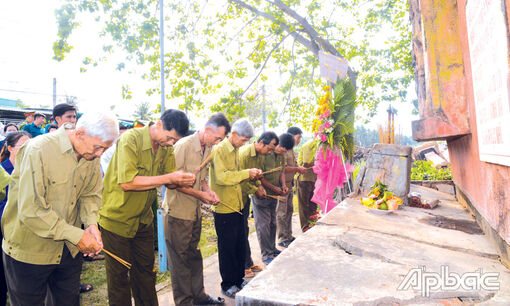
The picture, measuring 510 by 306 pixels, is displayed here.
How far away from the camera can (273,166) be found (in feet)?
16.6

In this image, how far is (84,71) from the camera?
8555mm

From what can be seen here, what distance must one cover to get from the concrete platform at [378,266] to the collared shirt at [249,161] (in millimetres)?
1422

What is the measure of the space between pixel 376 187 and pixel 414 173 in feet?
13.4

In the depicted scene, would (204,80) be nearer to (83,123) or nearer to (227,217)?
(227,217)

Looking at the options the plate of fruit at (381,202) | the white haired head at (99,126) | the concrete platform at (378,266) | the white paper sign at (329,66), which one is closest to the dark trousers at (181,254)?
the concrete platform at (378,266)

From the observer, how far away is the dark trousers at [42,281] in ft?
6.21

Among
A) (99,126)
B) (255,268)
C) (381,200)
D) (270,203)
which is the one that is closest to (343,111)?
(381,200)

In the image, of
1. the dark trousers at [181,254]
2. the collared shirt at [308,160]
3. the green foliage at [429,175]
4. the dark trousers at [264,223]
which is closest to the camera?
the dark trousers at [181,254]

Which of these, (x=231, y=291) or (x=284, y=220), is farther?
(x=284, y=220)

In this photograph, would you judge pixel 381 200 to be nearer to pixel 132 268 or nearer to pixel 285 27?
pixel 132 268

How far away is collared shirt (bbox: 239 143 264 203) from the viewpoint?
437 centimetres

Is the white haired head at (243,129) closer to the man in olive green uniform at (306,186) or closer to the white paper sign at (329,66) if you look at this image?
the white paper sign at (329,66)

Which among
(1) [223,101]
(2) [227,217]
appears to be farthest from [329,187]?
(1) [223,101]

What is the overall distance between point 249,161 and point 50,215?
3021mm
